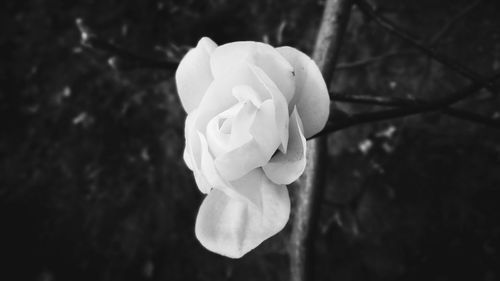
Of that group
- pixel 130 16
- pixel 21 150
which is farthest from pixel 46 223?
pixel 130 16

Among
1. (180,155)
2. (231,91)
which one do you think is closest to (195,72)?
(231,91)

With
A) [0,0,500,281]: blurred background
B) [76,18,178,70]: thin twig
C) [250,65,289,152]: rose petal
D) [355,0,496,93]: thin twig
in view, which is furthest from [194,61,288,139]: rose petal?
[0,0,500,281]: blurred background

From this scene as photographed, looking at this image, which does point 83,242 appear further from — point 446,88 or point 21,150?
point 446,88

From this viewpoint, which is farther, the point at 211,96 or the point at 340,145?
the point at 340,145

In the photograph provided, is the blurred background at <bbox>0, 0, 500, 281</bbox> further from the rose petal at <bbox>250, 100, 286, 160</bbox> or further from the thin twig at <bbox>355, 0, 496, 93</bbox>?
the rose petal at <bbox>250, 100, 286, 160</bbox>

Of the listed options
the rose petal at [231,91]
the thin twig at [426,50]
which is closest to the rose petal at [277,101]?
the rose petal at [231,91]
